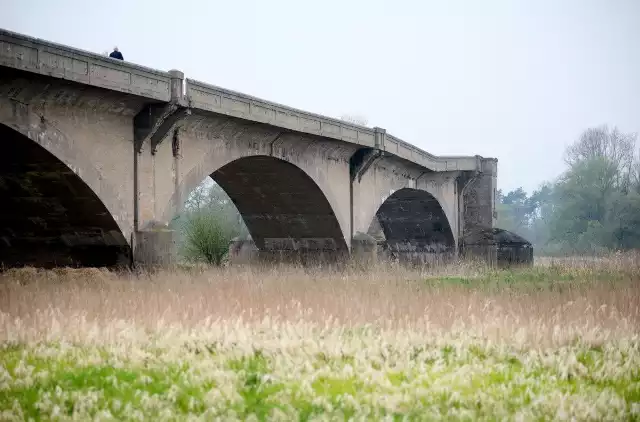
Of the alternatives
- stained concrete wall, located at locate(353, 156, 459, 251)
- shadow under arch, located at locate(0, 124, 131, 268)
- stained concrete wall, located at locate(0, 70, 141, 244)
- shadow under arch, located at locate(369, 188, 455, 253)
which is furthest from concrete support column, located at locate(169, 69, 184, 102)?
shadow under arch, located at locate(369, 188, 455, 253)

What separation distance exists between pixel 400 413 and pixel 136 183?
37.1 ft

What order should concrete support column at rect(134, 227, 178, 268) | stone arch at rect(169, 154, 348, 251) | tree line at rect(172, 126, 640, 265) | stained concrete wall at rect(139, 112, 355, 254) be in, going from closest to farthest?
1. concrete support column at rect(134, 227, 178, 268)
2. stained concrete wall at rect(139, 112, 355, 254)
3. stone arch at rect(169, 154, 348, 251)
4. tree line at rect(172, 126, 640, 265)

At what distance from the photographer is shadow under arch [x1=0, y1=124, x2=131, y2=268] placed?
13711 millimetres

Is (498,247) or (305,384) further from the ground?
(498,247)

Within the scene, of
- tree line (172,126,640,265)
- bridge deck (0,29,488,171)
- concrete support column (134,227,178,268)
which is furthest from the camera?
tree line (172,126,640,265)

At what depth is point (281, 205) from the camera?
23500 millimetres

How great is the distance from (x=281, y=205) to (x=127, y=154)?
341 inches

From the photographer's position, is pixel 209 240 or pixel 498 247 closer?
pixel 209 240

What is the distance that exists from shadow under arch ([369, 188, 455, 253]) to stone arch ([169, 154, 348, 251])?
321 inches

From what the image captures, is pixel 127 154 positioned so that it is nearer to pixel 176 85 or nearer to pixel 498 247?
pixel 176 85

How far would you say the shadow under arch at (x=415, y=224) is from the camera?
106 ft

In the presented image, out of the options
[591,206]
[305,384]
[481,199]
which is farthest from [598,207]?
[305,384]

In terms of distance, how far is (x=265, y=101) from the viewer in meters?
18.5

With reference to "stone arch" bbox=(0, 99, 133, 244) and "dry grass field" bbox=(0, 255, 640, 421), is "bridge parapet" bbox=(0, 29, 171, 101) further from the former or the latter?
"dry grass field" bbox=(0, 255, 640, 421)
